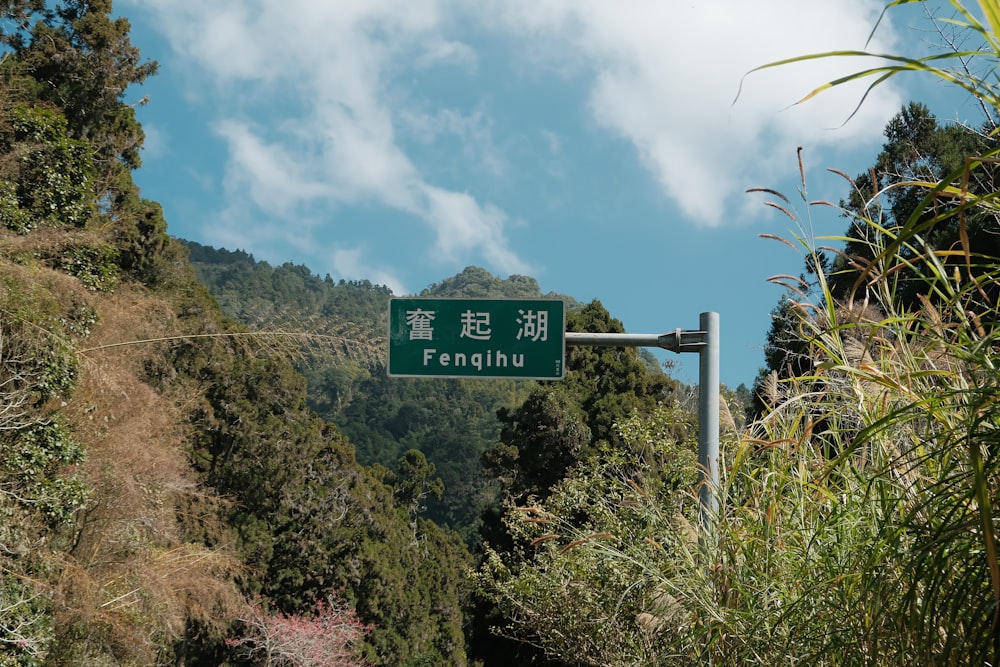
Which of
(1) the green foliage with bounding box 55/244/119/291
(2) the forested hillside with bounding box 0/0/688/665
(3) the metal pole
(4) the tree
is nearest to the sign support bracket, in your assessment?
(3) the metal pole

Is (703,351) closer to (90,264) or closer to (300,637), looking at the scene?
(90,264)

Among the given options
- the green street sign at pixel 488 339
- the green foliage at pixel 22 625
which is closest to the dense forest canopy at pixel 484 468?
the green foliage at pixel 22 625

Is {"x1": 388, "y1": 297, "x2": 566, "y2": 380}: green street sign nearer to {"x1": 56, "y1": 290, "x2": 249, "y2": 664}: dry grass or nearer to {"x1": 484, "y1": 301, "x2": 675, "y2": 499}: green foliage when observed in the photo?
{"x1": 56, "y1": 290, "x2": 249, "y2": 664}: dry grass

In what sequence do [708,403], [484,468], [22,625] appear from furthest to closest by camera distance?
[484,468], [22,625], [708,403]

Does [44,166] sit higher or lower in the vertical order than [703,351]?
higher

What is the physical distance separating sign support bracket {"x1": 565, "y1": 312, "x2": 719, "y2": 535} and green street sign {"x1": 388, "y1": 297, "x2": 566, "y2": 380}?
0.19 meters

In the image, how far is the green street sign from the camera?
22.1 feet

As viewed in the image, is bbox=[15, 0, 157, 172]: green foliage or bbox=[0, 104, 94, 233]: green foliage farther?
bbox=[15, 0, 157, 172]: green foliage

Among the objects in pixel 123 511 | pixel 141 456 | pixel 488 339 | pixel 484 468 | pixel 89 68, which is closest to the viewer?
pixel 488 339

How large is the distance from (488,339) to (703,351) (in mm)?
1470

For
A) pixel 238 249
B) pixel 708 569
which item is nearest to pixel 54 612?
pixel 708 569

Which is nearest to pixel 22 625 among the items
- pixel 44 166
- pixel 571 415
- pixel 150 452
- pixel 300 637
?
pixel 150 452

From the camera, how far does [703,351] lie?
6109 millimetres

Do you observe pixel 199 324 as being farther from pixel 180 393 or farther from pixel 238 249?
pixel 238 249
